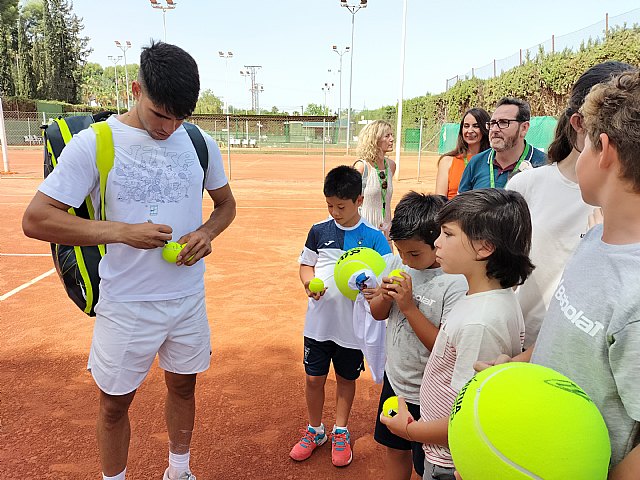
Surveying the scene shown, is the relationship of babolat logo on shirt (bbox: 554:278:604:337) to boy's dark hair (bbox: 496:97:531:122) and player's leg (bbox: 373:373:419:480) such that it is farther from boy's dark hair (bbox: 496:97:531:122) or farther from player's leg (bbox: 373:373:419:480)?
boy's dark hair (bbox: 496:97:531:122)

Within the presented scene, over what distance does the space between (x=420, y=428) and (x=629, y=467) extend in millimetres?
766

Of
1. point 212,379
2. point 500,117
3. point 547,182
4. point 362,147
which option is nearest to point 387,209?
point 362,147

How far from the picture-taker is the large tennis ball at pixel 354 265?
282cm

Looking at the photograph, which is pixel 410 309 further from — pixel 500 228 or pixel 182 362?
pixel 182 362

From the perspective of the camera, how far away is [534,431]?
116cm

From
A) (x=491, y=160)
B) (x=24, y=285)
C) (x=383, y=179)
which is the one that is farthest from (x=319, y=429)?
(x=24, y=285)

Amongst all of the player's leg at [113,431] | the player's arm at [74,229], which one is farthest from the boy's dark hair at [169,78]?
the player's leg at [113,431]

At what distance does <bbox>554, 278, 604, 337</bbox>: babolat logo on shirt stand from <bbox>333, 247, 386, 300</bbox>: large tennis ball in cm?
142

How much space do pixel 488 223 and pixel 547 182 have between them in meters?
0.70

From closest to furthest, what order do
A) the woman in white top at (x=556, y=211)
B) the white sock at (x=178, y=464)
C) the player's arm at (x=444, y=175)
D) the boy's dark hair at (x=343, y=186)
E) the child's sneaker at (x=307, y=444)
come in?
the woman in white top at (x=556, y=211), the white sock at (x=178, y=464), the boy's dark hair at (x=343, y=186), the child's sneaker at (x=307, y=444), the player's arm at (x=444, y=175)

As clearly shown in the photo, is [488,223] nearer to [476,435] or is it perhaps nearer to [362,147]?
[476,435]

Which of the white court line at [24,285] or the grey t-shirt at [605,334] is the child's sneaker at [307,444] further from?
the white court line at [24,285]

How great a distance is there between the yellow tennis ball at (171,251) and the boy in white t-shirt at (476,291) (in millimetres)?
1387

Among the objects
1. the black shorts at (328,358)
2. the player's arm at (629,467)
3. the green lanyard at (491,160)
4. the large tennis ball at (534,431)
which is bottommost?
the black shorts at (328,358)
